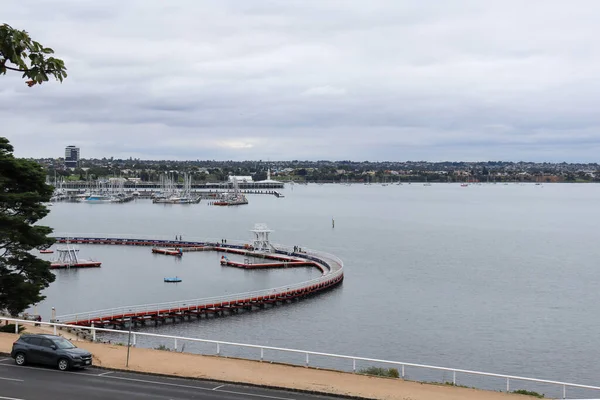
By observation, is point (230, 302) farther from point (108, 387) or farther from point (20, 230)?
point (108, 387)

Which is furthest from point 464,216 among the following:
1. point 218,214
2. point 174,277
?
point 174,277

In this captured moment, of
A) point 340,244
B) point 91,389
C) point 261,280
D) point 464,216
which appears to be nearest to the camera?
point 91,389

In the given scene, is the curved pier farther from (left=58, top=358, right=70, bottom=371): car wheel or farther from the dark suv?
(left=58, top=358, right=70, bottom=371): car wheel

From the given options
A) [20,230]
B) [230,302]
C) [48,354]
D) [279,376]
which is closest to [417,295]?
[230,302]

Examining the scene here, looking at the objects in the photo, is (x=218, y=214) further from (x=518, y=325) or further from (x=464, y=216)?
(x=518, y=325)

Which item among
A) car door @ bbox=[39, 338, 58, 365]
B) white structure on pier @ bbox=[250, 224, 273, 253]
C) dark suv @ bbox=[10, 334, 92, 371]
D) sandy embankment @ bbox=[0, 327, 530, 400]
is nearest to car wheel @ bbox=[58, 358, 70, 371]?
dark suv @ bbox=[10, 334, 92, 371]
